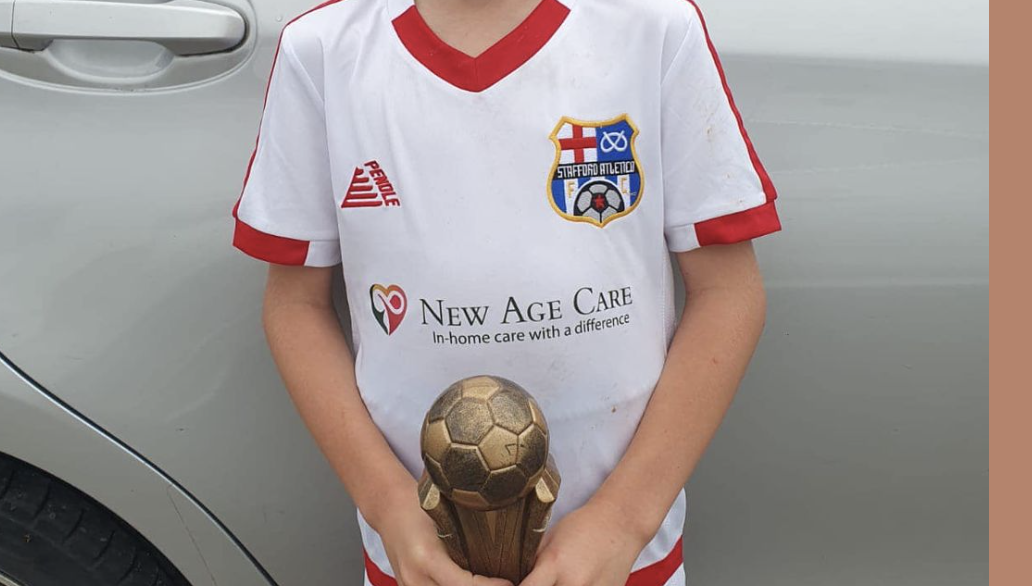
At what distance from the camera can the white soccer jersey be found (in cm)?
121

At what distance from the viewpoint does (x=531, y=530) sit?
41.4 inches

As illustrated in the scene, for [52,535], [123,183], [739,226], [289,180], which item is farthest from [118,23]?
[739,226]

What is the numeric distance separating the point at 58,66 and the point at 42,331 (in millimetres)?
347

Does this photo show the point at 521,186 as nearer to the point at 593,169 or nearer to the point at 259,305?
the point at 593,169

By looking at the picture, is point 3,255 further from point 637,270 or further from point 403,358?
point 637,270

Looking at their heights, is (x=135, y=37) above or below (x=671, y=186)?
above

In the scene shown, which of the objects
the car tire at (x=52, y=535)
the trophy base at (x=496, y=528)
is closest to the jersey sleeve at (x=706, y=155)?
the trophy base at (x=496, y=528)

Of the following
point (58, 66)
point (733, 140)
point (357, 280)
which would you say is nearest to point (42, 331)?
point (58, 66)

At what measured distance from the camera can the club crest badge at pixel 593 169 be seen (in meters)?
1.21

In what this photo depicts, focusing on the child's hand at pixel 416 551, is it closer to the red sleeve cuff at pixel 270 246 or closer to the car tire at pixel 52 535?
the red sleeve cuff at pixel 270 246

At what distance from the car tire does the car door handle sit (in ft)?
1.89

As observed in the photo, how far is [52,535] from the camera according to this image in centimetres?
155

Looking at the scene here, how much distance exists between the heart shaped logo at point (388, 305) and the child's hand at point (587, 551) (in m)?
0.29

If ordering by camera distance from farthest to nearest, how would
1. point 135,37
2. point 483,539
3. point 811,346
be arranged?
point 811,346
point 135,37
point 483,539
